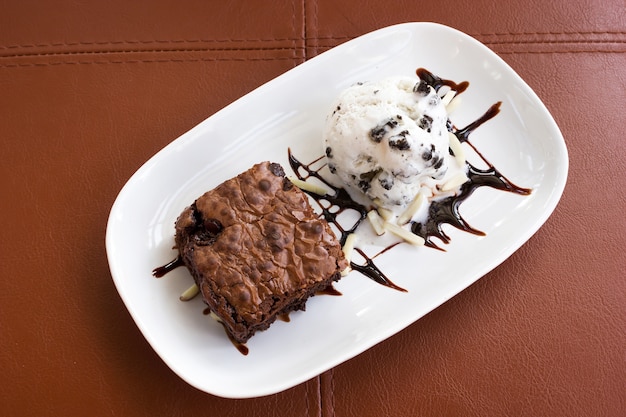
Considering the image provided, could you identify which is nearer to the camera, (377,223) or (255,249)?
(255,249)

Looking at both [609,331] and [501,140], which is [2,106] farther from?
[609,331]

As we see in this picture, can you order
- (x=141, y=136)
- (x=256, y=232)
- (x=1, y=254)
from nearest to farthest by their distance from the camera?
(x=256, y=232), (x=1, y=254), (x=141, y=136)

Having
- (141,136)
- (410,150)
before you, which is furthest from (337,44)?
(141,136)

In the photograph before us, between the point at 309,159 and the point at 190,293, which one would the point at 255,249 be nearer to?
the point at 190,293

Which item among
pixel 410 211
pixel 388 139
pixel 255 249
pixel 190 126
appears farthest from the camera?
pixel 190 126

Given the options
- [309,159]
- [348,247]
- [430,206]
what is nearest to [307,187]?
[309,159]

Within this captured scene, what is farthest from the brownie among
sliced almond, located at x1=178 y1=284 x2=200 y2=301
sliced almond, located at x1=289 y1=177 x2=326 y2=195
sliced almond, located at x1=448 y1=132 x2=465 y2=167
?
sliced almond, located at x1=448 y1=132 x2=465 y2=167

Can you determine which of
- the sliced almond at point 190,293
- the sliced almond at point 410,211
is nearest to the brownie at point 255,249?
the sliced almond at point 190,293

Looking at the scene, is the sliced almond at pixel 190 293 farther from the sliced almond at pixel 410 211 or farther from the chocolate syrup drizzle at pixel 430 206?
the sliced almond at pixel 410 211
